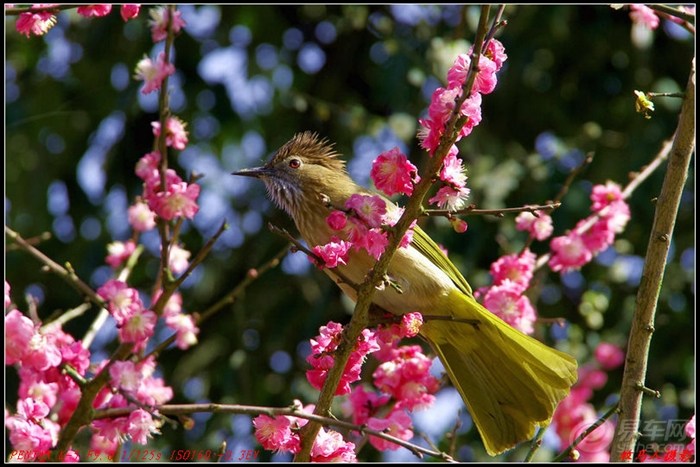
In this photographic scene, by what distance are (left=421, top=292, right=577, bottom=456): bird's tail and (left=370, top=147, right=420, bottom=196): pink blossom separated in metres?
0.83

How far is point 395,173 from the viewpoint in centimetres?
255

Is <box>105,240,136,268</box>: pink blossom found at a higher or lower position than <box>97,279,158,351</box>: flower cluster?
higher

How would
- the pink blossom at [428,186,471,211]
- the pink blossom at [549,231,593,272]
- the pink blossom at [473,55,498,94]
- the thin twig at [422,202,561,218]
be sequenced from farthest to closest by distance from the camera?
the pink blossom at [549,231,593,272] < the pink blossom at [428,186,471,211] < the pink blossom at [473,55,498,94] < the thin twig at [422,202,561,218]

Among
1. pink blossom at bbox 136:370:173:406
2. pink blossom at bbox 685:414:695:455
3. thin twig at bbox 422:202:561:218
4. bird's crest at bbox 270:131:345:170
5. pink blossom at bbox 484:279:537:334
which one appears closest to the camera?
thin twig at bbox 422:202:561:218

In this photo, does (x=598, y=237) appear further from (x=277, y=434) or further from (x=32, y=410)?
(x=32, y=410)

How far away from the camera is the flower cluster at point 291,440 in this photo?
277 centimetres

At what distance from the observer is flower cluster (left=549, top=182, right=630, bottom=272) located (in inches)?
152

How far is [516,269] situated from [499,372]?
1.49 ft

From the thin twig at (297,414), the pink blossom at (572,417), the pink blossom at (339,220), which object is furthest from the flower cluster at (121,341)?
the pink blossom at (572,417)

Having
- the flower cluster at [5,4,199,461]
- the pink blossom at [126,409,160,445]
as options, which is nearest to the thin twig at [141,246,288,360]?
the flower cluster at [5,4,199,461]

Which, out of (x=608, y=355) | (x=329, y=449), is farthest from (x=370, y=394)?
(x=608, y=355)

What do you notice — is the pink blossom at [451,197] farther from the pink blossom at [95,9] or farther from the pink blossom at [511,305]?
the pink blossom at [95,9]

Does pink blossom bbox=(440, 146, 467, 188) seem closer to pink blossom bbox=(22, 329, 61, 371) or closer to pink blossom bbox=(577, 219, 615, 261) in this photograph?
pink blossom bbox=(22, 329, 61, 371)

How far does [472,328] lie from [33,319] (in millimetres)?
1539
